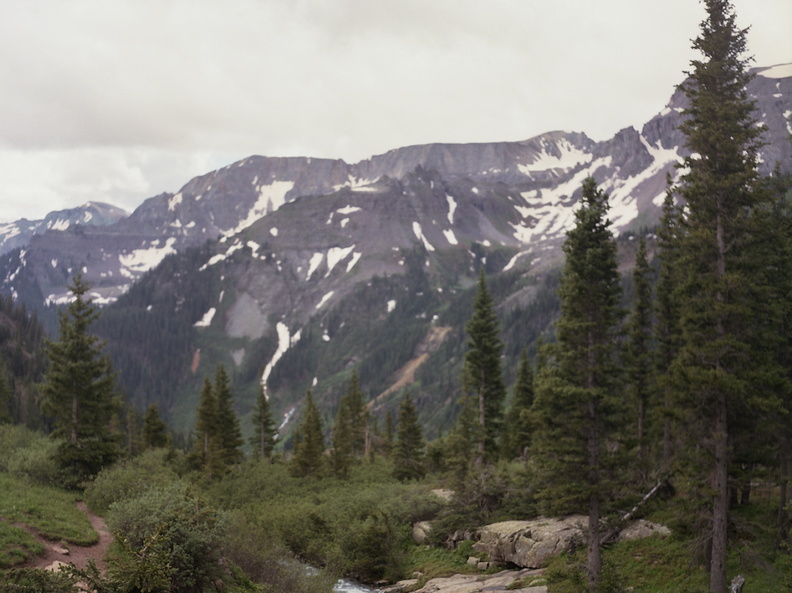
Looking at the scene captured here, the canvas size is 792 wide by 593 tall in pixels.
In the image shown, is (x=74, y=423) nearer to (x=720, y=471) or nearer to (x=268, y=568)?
(x=268, y=568)

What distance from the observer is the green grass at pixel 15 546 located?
2050 cm

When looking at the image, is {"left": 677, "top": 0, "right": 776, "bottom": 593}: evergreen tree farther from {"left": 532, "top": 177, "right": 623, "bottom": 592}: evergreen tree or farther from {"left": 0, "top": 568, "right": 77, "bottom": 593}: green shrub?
{"left": 0, "top": 568, "right": 77, "bottom": 593}: green shrub

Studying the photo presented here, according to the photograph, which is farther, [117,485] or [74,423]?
[74,423]

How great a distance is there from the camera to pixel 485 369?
2061 inches

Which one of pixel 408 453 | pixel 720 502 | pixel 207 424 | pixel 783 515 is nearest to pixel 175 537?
pixel 720 502

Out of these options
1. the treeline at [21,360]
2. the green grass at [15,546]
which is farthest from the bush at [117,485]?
the treeline at [21,360]

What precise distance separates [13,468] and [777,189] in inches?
1667

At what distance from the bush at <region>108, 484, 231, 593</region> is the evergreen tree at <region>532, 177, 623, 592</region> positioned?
48.0 ft

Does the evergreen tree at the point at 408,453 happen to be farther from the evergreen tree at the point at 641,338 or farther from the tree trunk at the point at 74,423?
the tree trunk at the point at 74,423

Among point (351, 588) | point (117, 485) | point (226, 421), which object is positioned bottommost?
point (351, 588)

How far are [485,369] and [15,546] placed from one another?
37.2 m

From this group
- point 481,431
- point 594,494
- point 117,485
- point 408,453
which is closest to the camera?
point 594,494

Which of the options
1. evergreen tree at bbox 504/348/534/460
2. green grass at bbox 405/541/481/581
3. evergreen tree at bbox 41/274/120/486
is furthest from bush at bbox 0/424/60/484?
evergreen tree at bbox 504/348/534/460

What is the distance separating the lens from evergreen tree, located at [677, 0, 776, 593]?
23.5 metres
